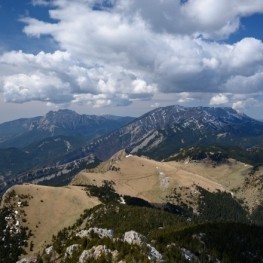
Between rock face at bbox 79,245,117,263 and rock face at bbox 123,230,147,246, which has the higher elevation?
rock face at bbox 79,245,117,263

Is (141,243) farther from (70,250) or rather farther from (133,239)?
(70,250)

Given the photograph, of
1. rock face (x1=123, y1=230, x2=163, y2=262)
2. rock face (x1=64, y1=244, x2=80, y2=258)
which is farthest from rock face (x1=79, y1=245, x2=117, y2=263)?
rock face (x1=123, y1=230, x2=163, y2=262)

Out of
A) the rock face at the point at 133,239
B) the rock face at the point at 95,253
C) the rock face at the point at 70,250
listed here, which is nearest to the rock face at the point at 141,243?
the rock face at the point at 133,239

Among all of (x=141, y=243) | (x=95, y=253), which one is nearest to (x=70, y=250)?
(x=95, y=253)

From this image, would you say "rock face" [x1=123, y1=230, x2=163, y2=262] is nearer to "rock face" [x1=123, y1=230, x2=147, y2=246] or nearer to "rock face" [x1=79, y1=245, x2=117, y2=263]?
"rock face" [x1=123, y1=230, x2=147, y2=246]

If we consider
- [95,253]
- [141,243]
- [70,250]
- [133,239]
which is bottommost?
[141,243]

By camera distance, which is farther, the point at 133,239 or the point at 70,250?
the point at 133,239

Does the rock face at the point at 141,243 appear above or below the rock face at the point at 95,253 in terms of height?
below

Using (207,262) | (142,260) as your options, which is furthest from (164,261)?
(207,262)

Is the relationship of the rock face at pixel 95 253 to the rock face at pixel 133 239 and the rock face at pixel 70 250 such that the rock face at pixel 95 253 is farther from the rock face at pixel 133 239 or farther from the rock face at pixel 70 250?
the rock face at pixel 133 239

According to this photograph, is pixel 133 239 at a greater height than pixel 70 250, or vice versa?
pixel 133 239

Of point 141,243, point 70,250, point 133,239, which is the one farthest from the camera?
point 133,239

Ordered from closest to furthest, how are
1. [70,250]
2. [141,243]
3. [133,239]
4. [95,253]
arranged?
1. [95,253]
2. [70,250]
3. [141,243]
4. [133,239]

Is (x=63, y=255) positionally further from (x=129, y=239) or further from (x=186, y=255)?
(x=186, y=255)
